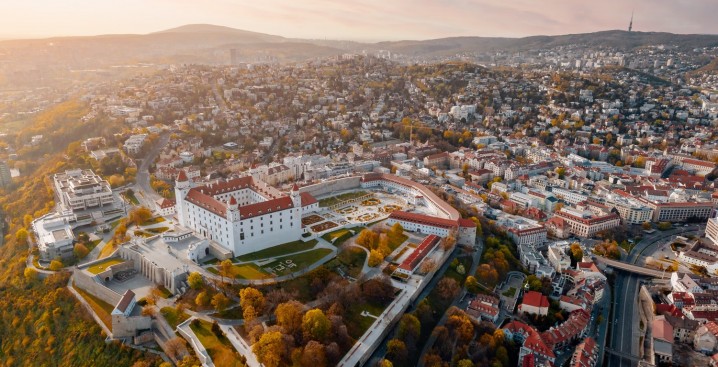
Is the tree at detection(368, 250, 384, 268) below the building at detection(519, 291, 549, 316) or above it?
above

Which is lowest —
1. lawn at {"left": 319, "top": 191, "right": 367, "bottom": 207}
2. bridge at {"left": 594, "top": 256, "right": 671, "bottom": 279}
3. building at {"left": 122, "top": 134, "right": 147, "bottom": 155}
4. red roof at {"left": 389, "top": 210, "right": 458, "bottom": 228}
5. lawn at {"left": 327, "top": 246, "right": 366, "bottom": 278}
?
bridge at {"left": 594, "top": 256, "right": 671, "bottom": 279}

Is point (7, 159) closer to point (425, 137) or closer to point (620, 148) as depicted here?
point (425, 137)

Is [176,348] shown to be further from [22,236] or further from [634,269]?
[634,269]

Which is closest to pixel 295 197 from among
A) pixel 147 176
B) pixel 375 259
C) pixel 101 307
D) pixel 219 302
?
pixel 375 259

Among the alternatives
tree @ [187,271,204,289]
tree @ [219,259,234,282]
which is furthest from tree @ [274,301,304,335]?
tree @ [187,271,204,289]

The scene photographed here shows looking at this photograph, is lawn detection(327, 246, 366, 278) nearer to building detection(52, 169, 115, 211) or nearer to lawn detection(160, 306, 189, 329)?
lawn detection(160, 306, 189, 329)

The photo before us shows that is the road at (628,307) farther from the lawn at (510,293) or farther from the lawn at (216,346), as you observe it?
the lawn at (216,346)
